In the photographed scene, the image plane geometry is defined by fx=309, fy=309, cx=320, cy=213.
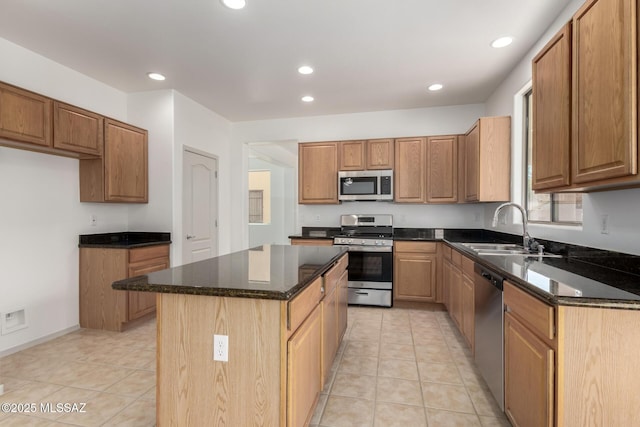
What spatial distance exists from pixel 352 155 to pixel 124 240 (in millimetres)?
3060

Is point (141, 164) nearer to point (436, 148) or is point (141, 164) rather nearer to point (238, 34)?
point (238, 34)

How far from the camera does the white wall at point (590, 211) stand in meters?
1.69

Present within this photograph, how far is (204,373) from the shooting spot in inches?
54.4

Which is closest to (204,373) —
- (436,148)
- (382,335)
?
(382,335)

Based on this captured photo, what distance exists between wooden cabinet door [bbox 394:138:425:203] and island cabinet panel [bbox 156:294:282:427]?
3.19 m

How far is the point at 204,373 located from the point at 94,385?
140cm

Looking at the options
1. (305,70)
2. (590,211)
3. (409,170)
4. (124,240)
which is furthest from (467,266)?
(124,240)

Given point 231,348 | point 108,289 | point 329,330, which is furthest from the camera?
point 108,289

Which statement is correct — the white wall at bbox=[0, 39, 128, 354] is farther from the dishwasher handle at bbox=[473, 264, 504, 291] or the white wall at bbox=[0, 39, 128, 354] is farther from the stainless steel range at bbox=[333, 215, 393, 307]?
the dishwasher handle at bbox=[473, 264, 504, 291]

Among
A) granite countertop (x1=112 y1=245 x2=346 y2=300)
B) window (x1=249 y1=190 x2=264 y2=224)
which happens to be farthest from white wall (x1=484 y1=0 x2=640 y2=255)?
window (x1=249 y1=190 x2=264 y2=224)

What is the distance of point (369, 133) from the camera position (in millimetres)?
4508

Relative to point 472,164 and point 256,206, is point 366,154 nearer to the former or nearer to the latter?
point 472,164

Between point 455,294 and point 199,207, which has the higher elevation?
point 199,207

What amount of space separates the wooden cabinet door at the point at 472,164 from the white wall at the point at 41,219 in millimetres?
4176
